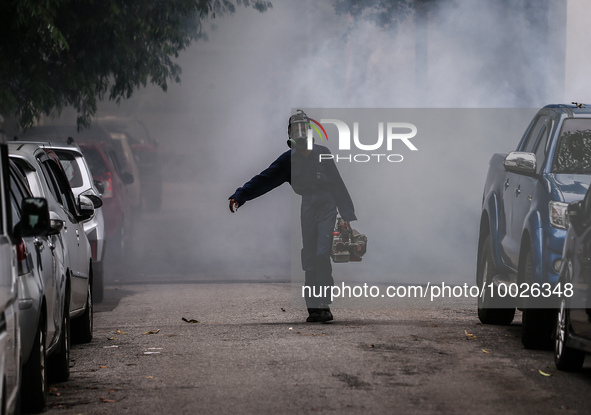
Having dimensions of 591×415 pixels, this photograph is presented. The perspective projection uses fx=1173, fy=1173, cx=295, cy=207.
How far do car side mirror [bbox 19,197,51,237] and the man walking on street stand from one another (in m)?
5.04

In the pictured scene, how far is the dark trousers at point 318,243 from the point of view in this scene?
10.8m

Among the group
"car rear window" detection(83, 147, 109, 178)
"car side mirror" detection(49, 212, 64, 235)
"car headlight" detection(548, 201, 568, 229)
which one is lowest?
"car side mirror" detection(49, 212, 64, 235)

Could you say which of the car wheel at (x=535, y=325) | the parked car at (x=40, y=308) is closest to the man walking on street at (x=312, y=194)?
the car wheel at (x=535, y=325)

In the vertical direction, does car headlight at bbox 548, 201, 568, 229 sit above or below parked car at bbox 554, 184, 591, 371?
above

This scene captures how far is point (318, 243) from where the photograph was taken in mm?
10867

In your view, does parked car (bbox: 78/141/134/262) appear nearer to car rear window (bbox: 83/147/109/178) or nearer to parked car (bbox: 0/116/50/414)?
car rear window (bbox: 83/147/109/178)

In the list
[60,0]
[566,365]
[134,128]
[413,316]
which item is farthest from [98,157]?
[134,128]

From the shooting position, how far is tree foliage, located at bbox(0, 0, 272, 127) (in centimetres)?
1449

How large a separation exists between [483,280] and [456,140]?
17.7 feet

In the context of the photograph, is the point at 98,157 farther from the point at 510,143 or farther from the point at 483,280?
the point at 483,280

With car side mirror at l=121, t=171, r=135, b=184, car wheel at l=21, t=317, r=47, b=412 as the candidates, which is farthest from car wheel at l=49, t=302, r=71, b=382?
car side mirror at l=121, t=171, r=135, b=184

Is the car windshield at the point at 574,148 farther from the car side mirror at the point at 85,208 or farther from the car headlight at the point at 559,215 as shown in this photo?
the car side mirror at the point at 85,208

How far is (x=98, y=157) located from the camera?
15.8 meters

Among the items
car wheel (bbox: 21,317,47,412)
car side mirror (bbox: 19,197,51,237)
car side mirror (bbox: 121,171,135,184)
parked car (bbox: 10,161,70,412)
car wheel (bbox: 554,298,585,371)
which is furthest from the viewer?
car side mirror (bbox: 121,171,135,184)
